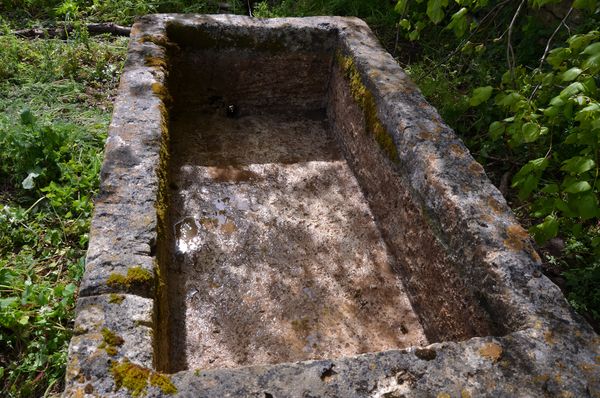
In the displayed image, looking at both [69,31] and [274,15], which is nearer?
[69,31]

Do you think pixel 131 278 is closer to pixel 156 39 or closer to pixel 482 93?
pixel 482 93

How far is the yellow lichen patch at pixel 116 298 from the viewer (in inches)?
60.9

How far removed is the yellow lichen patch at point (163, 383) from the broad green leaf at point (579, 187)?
1.47 meters

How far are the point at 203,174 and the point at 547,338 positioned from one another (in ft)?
6.80

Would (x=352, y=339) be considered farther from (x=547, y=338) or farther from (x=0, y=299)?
(x=0, y=299)

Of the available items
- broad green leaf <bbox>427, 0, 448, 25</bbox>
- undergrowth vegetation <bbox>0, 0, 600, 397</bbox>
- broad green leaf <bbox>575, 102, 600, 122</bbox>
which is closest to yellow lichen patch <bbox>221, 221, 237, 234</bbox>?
undergrowth vegetation <bbox>0, 0, 600, 397</bbox>

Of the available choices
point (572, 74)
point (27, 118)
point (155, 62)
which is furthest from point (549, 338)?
point (27, 118)

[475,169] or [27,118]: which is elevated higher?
[475,169]

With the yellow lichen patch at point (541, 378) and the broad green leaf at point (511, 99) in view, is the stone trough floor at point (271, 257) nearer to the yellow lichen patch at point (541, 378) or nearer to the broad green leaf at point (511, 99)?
the yellow lichen patch at point (541, 378)

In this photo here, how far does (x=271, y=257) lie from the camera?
Result: 2.52 meters

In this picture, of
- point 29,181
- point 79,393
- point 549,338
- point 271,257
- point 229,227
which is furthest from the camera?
point 29,181

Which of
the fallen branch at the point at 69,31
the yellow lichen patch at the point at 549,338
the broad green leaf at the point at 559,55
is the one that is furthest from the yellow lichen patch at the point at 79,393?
the fallen branch at the point at 69,31

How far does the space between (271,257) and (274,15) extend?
339cm

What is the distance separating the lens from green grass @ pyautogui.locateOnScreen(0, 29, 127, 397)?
2.28 m
